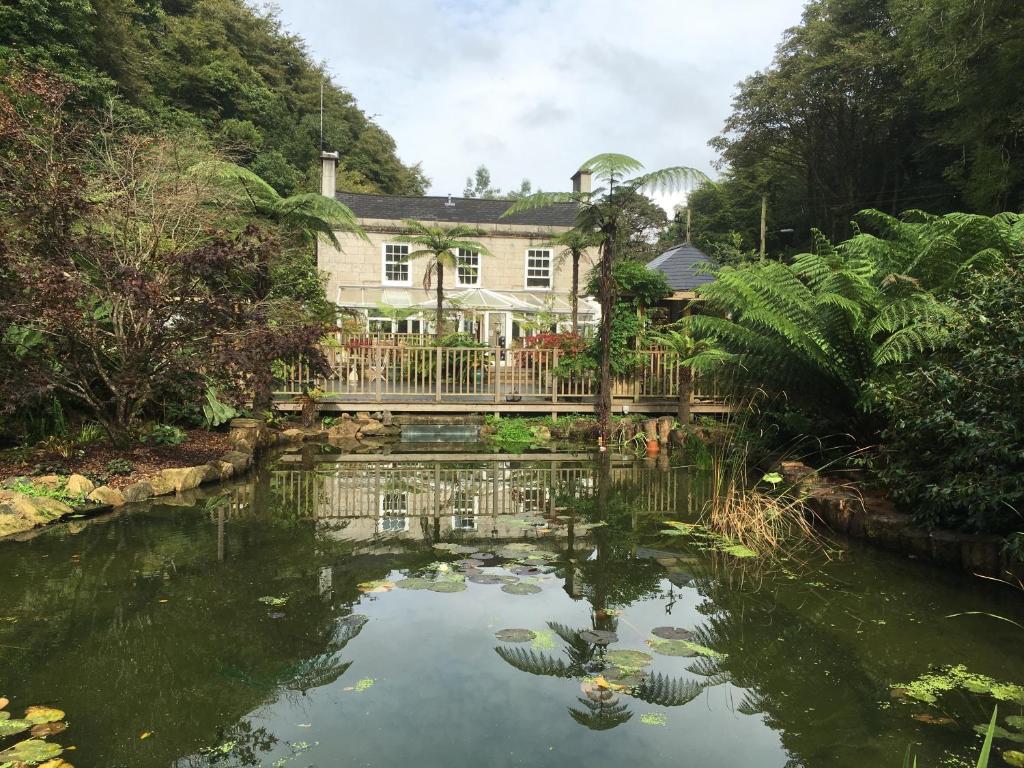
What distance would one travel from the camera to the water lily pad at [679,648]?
3025 millimetres

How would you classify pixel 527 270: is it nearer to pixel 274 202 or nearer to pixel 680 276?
pixel 680 276

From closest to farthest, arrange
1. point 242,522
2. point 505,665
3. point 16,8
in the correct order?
point 505,665, point 242,522, point 16,8

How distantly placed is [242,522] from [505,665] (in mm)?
3102

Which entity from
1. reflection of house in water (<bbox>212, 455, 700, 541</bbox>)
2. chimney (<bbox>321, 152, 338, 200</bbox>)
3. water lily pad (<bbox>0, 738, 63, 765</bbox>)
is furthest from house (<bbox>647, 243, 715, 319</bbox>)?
chimney (<bbox>321, 152, 338, 200</bbox>)

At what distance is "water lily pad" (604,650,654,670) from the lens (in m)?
2.89

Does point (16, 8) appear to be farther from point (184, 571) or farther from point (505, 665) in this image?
point (505, 665)

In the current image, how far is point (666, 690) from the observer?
2717 millimetres

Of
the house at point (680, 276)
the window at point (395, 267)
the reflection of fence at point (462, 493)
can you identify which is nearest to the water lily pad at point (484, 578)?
the reflection of fence at point (462, 493)

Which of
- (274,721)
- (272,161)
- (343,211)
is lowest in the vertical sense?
(274,721)

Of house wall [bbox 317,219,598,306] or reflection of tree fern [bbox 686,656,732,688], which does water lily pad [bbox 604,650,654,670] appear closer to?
reflection of tree fern [bbox 686,656,732,688]

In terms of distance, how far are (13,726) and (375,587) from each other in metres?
1.82

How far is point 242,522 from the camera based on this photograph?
5.21m

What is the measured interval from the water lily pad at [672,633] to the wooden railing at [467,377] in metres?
8.14

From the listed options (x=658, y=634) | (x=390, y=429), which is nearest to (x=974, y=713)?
(x=658, y=634)
